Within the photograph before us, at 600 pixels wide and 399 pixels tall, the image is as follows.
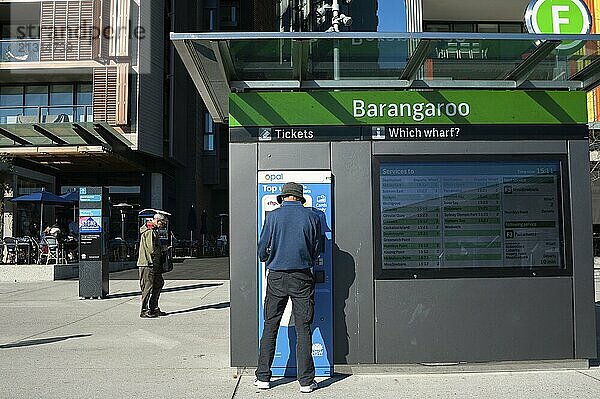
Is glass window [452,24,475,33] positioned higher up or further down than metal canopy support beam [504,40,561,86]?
higher up

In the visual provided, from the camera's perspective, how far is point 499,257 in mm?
6836

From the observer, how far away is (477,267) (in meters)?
6.79

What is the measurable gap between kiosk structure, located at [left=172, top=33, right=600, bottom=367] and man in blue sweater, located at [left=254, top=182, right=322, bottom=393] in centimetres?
61

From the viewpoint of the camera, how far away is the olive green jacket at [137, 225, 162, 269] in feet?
36.9

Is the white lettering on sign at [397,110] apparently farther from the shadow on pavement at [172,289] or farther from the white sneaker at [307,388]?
the shadow on pavement at [172,289]

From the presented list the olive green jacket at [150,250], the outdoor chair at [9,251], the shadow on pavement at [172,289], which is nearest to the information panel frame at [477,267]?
the olive green jacket at [150,250]

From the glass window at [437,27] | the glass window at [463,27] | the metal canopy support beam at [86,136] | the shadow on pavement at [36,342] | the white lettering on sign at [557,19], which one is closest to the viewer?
the shadow on pavement at [36,342]

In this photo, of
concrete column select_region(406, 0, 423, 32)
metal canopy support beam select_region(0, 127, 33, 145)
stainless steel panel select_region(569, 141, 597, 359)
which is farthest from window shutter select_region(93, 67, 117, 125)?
stainless steel panel select_region(569, 141, 597, 359)

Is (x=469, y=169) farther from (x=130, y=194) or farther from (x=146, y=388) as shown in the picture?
(x=130, y=194)

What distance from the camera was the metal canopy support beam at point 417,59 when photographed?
6.21 m

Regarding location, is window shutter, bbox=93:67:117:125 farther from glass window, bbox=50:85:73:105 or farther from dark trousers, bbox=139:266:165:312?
dark trousers, bbox=139:266:165:312

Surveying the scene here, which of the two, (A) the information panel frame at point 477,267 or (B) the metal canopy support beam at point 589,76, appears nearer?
(A) the information panel frame at point 477,267

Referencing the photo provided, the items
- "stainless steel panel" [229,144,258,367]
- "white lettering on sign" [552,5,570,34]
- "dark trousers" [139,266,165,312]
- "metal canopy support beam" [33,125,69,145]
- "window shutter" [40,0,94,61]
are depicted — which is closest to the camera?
"stainless steel panel" [229,144,258,367]

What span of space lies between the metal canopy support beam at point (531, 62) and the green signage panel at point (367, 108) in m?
0.35
